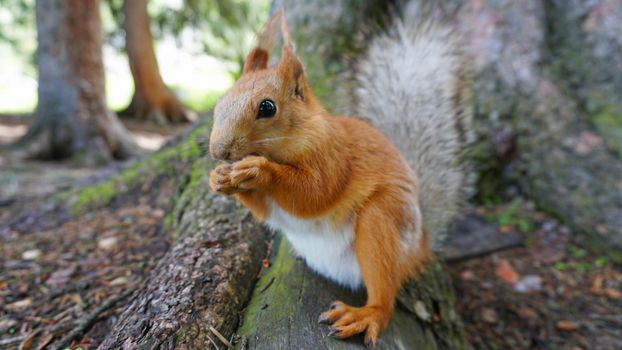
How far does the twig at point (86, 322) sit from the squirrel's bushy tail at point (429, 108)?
Result: 3.86ft

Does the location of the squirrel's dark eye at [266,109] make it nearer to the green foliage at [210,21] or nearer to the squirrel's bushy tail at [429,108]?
the squirrel's bushy tail at [429,108]

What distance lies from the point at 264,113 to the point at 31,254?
1370 mm

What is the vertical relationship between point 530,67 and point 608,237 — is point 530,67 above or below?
above

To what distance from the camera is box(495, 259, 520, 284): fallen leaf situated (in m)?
2.26

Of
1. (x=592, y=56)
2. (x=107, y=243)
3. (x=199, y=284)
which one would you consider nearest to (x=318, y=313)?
(x=199, y=284)

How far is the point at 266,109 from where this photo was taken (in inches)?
42.7

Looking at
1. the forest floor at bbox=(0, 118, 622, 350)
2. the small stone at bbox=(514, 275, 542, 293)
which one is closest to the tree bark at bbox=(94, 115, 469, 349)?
the forest floor at bbox=(0, 118, 622, 350)

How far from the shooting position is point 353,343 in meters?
1.11

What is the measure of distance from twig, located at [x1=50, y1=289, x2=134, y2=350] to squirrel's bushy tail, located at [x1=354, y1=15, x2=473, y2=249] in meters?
1.18

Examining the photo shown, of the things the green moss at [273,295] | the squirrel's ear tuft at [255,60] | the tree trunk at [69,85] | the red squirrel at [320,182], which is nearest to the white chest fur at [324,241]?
the red squirrel at [320,182]

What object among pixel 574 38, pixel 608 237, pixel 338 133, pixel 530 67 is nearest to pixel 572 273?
pixel 608 237

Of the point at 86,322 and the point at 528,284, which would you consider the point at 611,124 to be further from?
the point at 86,322

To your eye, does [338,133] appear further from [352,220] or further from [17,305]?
[17,305]

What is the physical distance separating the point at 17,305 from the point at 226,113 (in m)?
1.02
